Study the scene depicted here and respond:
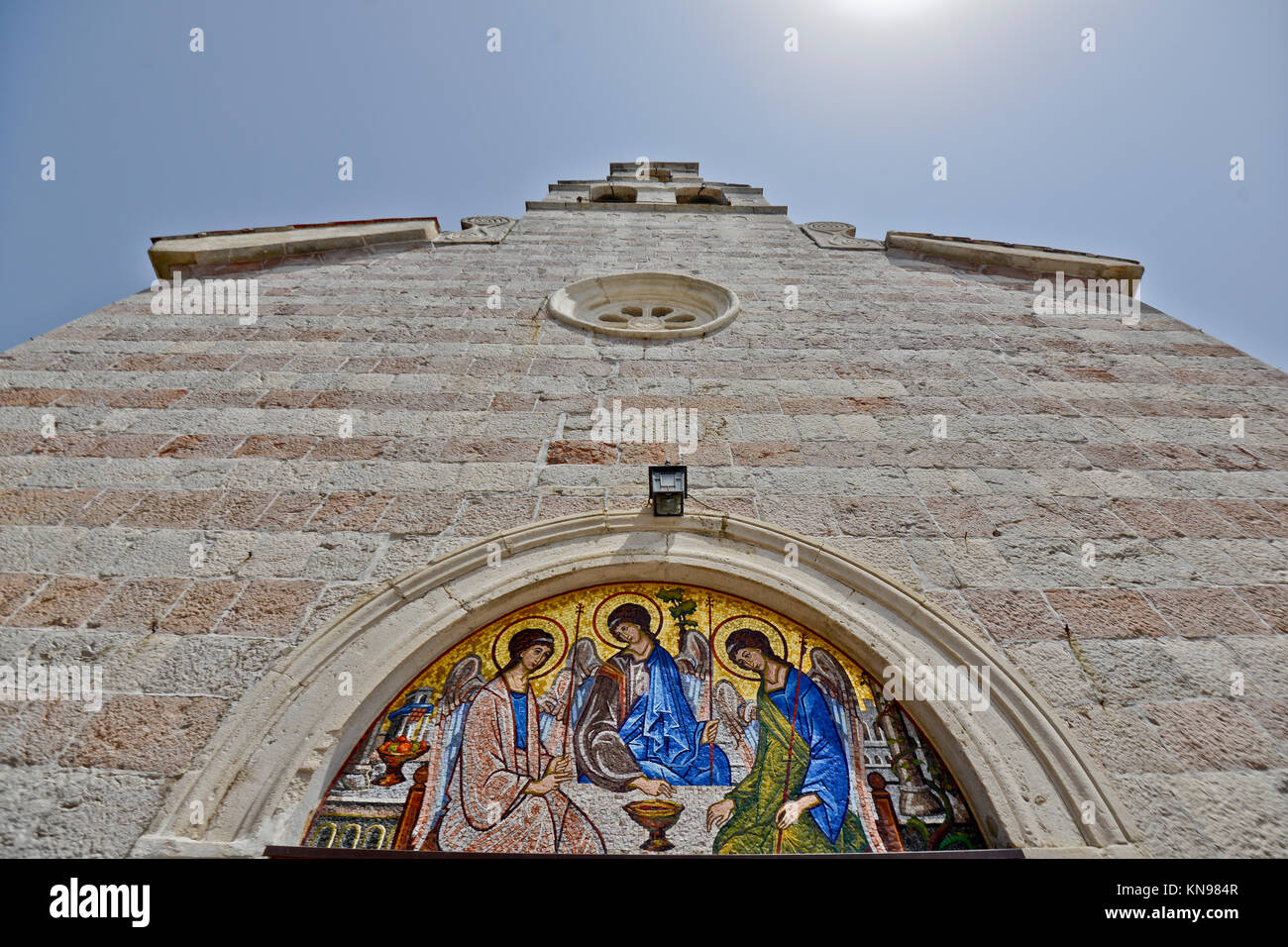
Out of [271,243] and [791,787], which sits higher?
[271,243]

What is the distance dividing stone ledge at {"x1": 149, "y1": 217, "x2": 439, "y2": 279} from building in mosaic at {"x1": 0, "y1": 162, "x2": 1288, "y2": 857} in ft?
1.98

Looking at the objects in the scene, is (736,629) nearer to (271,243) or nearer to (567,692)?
(567,692)

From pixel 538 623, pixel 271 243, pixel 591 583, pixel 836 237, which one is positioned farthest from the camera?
pixel 836 237

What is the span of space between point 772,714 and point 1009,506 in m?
1.75

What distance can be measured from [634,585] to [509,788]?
1020mm

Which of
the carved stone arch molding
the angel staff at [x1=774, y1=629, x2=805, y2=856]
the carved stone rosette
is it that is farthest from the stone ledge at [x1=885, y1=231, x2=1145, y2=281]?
the angel staff at [x1=774, y1=629, x2=805, y2=856]

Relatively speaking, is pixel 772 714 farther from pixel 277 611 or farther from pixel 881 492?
pixel 277 611

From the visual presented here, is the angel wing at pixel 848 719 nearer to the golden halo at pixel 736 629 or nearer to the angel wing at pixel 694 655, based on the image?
the golden halo at pixel 736 629

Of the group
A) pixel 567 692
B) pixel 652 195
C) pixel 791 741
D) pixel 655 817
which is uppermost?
pixel 652 195

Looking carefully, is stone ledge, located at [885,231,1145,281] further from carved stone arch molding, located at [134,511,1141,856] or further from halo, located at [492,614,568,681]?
halo, located at [492,614,568,681]

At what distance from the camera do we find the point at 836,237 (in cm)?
685

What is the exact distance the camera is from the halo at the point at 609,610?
2.75 meters

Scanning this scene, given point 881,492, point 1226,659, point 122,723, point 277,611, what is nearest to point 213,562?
point 277,611

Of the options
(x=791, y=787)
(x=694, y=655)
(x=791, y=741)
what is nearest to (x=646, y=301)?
(x=694, y=655)
